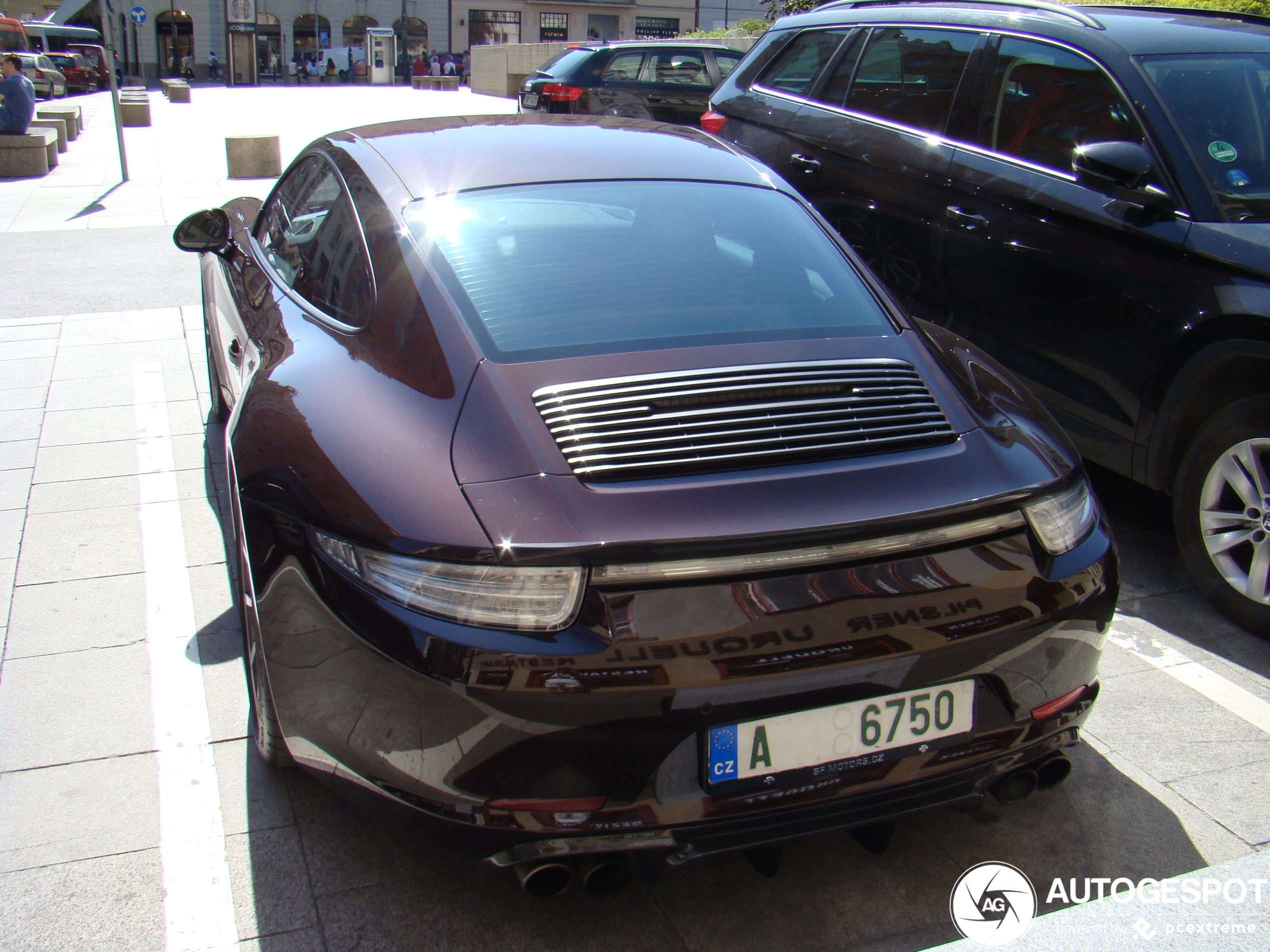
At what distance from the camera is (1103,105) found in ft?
13.1

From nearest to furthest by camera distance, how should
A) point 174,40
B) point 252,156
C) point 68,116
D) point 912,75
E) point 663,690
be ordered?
point 663,690, point 912,75, point 252,156, point 68,116, point 174,40

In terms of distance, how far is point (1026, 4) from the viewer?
450 cm

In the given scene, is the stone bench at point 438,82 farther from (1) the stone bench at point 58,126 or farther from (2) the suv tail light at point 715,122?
(2) the suv tail light at point 715,122

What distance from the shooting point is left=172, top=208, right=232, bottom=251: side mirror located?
391 centimetres

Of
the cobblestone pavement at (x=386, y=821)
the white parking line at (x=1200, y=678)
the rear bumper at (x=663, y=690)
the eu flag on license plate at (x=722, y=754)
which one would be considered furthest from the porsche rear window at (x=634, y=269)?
the white parking line at (x=1200, y=678)

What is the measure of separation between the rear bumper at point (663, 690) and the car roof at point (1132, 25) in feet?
9.55

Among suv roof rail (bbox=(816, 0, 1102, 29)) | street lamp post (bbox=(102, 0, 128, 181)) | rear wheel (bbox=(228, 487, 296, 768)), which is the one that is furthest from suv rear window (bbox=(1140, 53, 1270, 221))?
street lamp post (bbox=(102, 0, 128, 181))

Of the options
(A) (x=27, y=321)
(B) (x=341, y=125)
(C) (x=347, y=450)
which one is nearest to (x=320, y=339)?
(C) (x=347, y=450)

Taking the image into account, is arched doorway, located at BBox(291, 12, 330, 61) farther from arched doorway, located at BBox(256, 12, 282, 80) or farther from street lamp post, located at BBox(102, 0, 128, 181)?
street lamp post, located at BBox(102, 0, 128, 181)

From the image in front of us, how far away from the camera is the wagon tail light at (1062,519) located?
214cm

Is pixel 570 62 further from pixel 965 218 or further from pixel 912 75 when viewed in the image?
pixel 965 218

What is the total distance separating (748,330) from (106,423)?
381cm

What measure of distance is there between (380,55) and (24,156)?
37383 mm

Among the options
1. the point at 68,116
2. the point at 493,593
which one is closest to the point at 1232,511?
the point at 493,593
